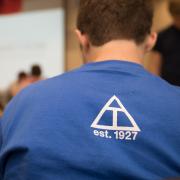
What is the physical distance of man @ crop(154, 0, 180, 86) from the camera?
9.04 feet

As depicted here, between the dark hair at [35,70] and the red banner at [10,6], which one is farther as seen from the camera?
the red banner at [10,6]

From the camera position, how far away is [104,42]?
1103 millimetres

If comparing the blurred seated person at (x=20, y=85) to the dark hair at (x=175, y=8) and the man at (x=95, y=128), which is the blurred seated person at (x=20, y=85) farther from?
the man at (x=95, y=128)

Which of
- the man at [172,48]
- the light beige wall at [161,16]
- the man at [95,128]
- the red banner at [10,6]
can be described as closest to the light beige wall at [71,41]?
the red banner at [10,6]

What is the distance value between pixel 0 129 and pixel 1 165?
0.09m

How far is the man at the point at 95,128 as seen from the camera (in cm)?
94

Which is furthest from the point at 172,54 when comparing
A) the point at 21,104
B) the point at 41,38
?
the point at 41,38

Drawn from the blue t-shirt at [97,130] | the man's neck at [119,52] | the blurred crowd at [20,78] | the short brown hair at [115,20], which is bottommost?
the blurred crowd at [20,78]

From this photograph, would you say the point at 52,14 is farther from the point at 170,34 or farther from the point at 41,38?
the point at 170,34

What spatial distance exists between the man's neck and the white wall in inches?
136

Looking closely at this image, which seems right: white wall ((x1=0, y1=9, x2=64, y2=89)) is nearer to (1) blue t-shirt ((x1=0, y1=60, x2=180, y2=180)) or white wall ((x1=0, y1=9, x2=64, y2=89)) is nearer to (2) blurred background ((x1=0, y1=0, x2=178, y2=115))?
(2) blurred background ((x1=0, y1=0, x2=178, y2=115))

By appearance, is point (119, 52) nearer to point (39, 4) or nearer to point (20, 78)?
point (20, 78)

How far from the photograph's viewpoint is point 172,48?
2768 millimetres

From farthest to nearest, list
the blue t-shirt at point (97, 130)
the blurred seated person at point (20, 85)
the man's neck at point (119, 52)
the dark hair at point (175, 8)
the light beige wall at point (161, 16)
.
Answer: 1. the light beige wall at point (161, 16)
2. the blurred seated person at point (20, 85)
3. the dark hair at point (175, 8)
4. the man's neck at point (119, 52)
5. the blue t-shirt at point (97, 130)
